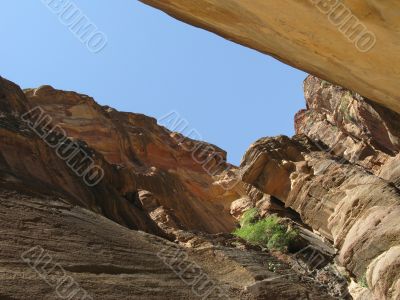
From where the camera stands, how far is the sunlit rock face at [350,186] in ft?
38.1

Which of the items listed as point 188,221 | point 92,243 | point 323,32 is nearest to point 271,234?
point 188,221

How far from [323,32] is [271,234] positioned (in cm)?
1407

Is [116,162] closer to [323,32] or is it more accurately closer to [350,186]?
[350,186]

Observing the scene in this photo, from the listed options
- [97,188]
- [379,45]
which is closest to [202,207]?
[97,188]

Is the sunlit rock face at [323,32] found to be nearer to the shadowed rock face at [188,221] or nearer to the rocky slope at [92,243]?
the shadowed rock face at [188,221]

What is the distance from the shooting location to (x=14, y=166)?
13195mm

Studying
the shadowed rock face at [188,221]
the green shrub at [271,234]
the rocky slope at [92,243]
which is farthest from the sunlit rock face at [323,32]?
the green shrub at [271,234]

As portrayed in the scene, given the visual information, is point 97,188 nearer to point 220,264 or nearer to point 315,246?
point 220,264

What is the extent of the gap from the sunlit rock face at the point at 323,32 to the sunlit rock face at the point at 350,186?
3325 millimetres

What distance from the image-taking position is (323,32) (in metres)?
9.12

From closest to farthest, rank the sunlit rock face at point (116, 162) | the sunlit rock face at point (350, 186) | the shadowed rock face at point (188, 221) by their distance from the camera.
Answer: the shadowed rock face at point (188, 221) < the sunlit rock face at point (350, 186) < the sunlit rock face at point (116, 162)

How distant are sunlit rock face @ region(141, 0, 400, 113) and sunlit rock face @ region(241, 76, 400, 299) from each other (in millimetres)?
3325

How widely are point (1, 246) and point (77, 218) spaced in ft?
9.08

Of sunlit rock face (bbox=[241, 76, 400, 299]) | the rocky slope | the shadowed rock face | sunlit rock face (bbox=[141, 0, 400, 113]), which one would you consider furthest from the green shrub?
sunlit rock face (bbox=[141, 0, 400, 113])
